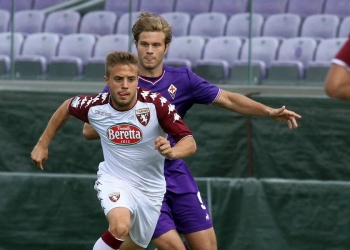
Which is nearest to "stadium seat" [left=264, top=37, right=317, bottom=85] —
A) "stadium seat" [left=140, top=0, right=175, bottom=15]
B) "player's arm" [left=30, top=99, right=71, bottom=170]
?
"stadium seat" [left=140, top=0, right=175, bottom=15]

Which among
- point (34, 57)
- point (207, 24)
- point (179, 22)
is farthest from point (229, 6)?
point (34, 57)

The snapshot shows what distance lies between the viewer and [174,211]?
6.27 m

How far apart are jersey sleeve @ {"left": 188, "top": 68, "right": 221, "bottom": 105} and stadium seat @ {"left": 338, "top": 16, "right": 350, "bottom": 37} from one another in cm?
479

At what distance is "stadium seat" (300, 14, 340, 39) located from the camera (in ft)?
35.7

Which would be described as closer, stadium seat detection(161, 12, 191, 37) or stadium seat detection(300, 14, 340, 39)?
stadium seat detection(300, 14, 340, 39)

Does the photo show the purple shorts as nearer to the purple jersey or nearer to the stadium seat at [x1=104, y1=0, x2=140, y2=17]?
the purple jersey

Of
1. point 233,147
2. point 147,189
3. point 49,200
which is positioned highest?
point 147,189

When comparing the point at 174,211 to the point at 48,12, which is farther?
the point at 48,12

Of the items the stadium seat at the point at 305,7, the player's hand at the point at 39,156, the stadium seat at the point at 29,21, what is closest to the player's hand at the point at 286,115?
the player's hand at the point at 39,156

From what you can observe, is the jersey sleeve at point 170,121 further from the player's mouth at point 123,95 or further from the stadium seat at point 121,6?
the stadium seat at point 121,6

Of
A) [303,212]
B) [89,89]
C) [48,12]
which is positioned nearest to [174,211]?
[303,212]

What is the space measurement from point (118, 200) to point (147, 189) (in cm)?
30

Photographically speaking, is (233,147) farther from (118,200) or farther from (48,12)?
(48,12)

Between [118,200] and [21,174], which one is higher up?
[118,200]
